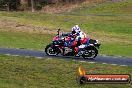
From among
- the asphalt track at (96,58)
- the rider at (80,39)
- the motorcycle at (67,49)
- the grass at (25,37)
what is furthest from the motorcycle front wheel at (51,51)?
the grass at (25,37)

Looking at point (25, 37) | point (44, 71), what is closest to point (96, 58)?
point (44, 71)

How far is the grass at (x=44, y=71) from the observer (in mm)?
17703

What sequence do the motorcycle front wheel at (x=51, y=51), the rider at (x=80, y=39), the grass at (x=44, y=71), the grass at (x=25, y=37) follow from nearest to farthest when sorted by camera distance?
the grass at (x=44, y=71) < the rider at (x=80, y=39) < the motorcycle front wheel at (x=51, y=51) < the grass at (x=25, y=37)

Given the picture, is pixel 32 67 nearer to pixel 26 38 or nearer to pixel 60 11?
pixel 26 38

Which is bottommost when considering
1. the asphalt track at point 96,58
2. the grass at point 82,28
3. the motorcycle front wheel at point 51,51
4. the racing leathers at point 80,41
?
the grass at point 82,28

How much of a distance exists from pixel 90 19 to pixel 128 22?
5.78 m

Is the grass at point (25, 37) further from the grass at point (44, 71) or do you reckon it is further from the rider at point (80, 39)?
the grass at point (44, 71)

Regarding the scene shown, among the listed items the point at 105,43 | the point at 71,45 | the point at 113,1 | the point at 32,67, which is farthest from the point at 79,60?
the point at 113,1

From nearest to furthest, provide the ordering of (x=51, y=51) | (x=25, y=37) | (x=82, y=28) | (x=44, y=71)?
(x=44, y=71) < (x=51, y=51) < (x=25, y=37) < (x=82, y=28)

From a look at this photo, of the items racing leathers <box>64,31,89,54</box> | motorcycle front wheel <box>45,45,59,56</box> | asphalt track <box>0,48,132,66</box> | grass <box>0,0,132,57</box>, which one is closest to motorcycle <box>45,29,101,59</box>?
motorcycle front wheel <box>45,45,59,56</box>

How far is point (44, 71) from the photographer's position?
20000 millimetres

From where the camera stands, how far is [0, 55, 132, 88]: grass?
17703mm

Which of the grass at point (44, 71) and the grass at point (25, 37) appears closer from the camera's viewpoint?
the grass at point (44, 71)

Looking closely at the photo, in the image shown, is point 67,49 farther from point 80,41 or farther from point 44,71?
point 44,71
